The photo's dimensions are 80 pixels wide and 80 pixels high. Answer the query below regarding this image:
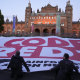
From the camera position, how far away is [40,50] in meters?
11.6

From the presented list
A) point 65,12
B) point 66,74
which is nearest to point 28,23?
point 65,12

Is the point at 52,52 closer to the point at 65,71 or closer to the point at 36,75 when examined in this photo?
the point at 36,75

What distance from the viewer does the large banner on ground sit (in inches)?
352

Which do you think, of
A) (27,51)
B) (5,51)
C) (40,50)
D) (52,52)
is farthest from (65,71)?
(5,51)

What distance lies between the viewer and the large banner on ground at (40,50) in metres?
8.93

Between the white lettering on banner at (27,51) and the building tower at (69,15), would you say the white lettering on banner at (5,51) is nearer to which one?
the white lettering on banner at (27,51)

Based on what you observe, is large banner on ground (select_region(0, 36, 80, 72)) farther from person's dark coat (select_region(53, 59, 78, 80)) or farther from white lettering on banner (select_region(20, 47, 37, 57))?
person's dark coat (select_region(53, 59, 78, 80))

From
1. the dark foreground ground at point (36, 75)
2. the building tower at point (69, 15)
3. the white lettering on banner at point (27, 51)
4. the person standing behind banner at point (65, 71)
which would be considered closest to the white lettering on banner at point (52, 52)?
the white lettering on banner at point (27, 51)

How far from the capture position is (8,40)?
46.8 feet

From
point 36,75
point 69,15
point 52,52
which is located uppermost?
point 69,15

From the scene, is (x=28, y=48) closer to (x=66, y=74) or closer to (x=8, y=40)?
(x=8, y=40)

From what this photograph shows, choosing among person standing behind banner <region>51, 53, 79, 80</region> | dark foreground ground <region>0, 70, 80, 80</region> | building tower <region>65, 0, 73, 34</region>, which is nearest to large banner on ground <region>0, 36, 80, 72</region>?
dark foreground ground <region>0, 70, 80, 80</region>

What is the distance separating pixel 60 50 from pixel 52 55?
52.3 inches

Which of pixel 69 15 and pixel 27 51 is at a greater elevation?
pixel 69 15
